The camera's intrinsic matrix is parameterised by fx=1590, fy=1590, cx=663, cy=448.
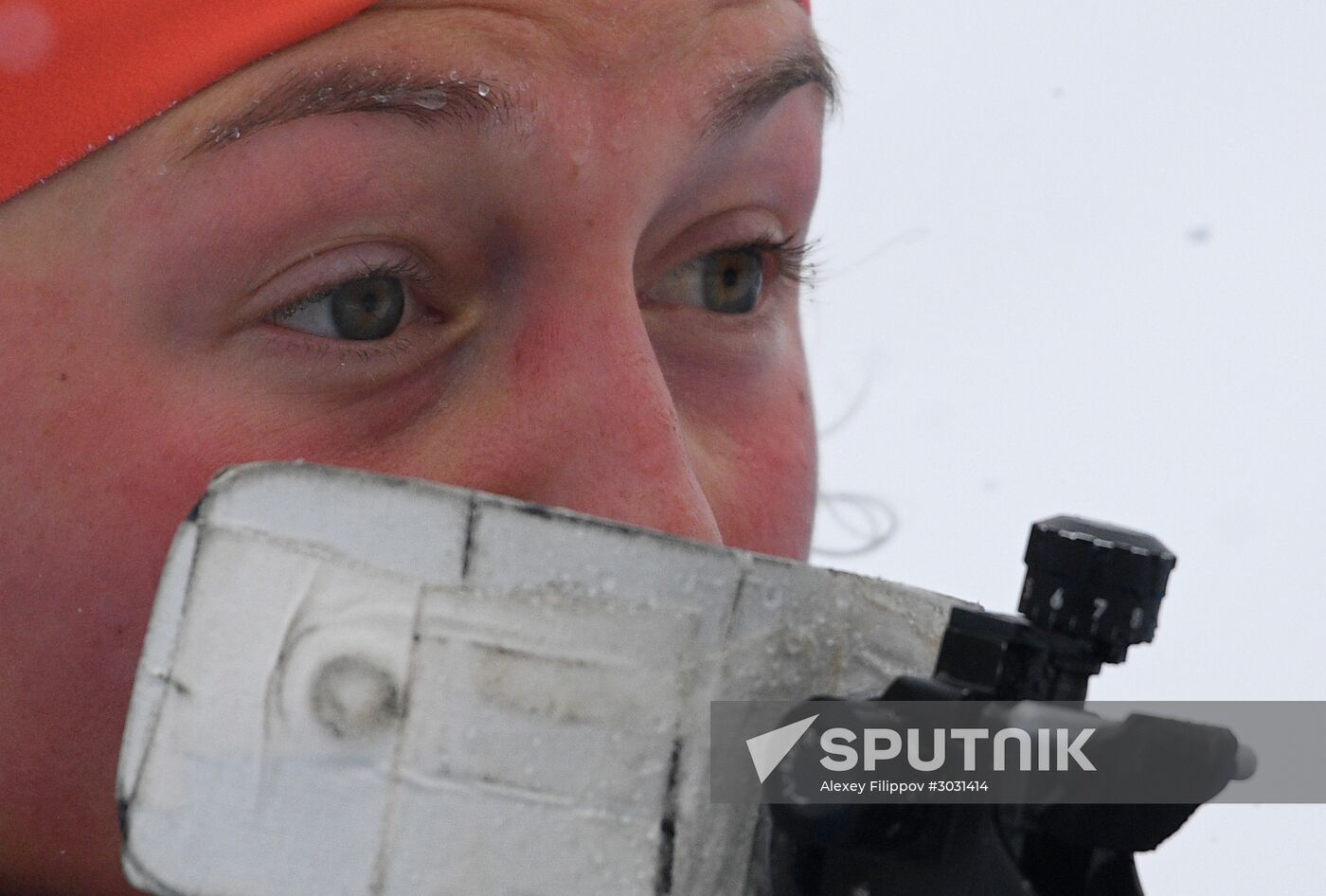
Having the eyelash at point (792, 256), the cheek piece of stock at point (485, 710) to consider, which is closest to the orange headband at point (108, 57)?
the cheek piece of stock at point (485, 710)

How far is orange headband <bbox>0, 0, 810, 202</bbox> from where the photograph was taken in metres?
0.75

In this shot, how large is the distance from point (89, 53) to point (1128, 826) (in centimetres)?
59

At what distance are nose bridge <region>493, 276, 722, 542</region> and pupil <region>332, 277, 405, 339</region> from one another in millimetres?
73

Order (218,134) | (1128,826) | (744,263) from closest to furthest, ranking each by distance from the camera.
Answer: (1128,826), (218,134), (744,263)

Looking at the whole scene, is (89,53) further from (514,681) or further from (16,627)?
(514,681)

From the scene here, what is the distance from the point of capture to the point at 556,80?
0.78 metres

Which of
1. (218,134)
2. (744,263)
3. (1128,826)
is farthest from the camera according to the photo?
(744,263)

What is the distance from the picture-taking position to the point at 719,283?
98 centimetres

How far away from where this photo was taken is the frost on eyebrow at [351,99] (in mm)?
751

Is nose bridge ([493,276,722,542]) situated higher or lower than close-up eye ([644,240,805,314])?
lower

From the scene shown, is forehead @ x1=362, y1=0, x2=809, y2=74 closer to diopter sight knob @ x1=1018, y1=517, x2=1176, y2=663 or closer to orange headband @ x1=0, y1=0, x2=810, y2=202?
orange headband @ x1=0, y1=0, x2=810, y2=202

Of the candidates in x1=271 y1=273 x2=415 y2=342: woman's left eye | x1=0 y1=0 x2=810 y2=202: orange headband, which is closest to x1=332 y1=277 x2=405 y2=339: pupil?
x1=271 y1=273 x2=415 y2=342: woman's left eye

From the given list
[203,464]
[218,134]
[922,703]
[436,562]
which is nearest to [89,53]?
[218,134]

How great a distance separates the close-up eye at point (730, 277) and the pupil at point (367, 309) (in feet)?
0.52
